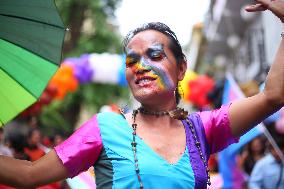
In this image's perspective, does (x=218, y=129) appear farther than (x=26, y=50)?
No

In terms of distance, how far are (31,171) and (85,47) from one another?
1573 cm

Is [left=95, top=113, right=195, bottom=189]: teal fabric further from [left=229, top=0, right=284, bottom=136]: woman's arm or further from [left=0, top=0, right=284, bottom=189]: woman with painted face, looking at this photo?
[left=229, top=0, right=284, bottom=136]: woman's arm

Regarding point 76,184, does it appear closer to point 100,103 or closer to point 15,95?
point 15,95

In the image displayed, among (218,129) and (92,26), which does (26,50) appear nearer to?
(218,129)

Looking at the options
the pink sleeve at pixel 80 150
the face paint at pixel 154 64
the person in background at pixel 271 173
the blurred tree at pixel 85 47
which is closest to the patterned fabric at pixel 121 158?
the pink sleeve at pixel 80 150

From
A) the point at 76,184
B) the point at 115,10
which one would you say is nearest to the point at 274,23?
the point at 76,184

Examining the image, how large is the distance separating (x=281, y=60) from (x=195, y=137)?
525 mm

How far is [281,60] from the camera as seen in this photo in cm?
217

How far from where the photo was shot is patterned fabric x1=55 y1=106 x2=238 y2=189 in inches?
82.5

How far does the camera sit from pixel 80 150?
2.17 meters

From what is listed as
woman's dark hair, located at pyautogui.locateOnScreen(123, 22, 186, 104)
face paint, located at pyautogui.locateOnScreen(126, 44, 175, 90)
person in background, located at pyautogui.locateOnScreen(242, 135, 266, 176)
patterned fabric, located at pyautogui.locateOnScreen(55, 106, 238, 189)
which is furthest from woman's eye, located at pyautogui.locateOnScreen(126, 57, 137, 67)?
person in background, located at pyautogui.locateOnScreen(242, 135, 266, 176)

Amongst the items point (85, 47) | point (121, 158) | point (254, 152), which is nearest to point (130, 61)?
point (121, 158)

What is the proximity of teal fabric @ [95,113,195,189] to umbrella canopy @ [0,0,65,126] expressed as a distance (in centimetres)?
64

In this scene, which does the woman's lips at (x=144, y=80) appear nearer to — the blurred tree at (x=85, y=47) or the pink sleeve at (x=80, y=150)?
the pink sleeve at (x=80, y=150)
